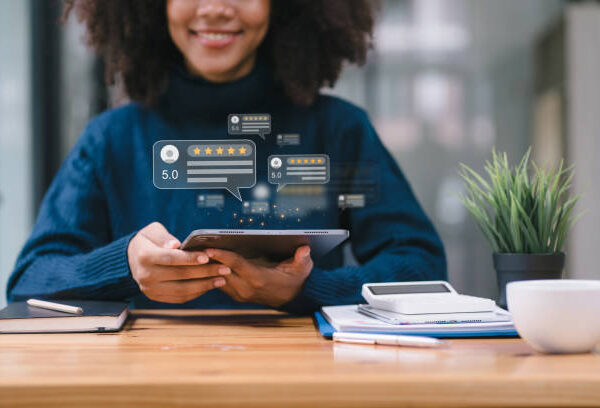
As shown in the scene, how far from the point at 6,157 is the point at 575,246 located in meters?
1.85

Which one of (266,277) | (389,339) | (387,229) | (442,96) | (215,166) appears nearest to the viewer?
(389,339)

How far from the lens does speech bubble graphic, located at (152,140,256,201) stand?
1.08 meters

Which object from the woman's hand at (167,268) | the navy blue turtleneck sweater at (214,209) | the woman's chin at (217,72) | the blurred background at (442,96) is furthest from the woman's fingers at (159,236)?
the blurred background at (442,96)

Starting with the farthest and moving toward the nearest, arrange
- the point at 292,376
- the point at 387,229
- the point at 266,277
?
the point at 387,229 → the point at 266,277 → the point at 292,376

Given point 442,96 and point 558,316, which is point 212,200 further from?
point 442,96

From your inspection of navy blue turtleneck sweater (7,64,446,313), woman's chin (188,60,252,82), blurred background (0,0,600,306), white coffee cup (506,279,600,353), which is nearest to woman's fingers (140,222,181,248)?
navy blue turtleneck sweater (7,64,446,313)

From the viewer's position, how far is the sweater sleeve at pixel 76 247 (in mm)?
1002

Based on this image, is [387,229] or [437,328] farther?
[387,229]

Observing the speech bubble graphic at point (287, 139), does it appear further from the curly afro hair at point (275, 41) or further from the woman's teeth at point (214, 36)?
the woman's teeth at point (214, 36)

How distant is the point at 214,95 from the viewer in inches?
45.0

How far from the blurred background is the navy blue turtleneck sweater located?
490 mm

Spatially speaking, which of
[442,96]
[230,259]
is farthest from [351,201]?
[442,96]

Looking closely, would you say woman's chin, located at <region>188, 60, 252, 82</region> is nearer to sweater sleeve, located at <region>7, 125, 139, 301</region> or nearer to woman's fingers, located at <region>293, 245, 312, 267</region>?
sweater sleeve, located at <region>7, 125, 139, 301</region>

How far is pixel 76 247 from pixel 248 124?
42 centimetres
